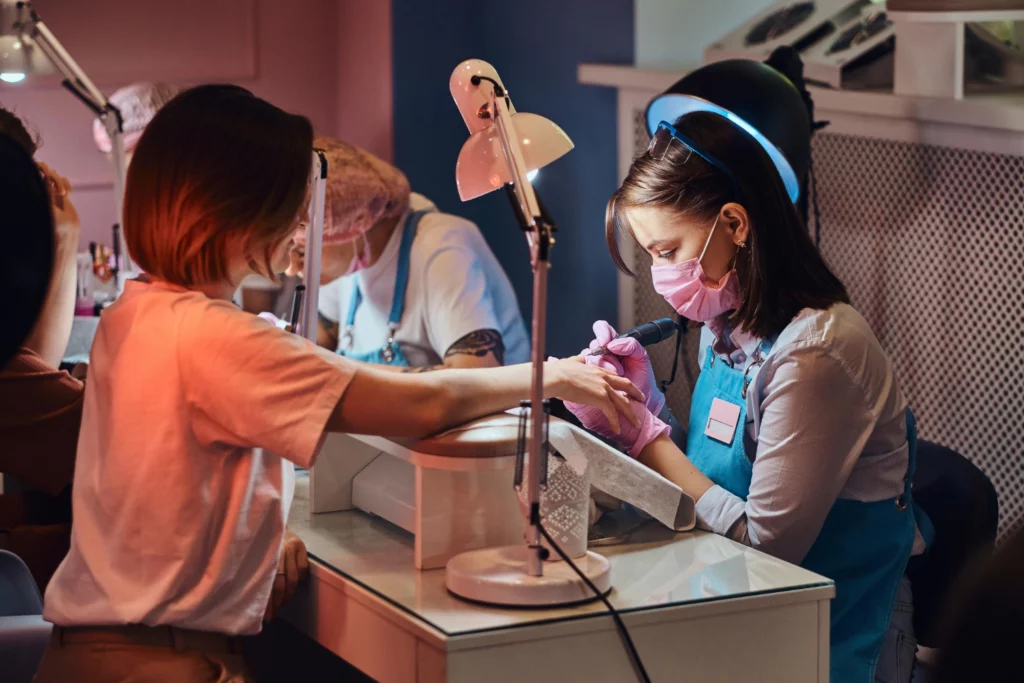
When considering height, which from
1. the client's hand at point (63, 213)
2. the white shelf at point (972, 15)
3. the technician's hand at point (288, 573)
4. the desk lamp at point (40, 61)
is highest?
the white shelf at point (972, 15)

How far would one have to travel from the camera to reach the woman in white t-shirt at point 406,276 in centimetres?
266

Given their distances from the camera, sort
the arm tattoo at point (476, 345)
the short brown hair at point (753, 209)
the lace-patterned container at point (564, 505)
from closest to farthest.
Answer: the lace-patterned container at point (564, 505) → the short brown hair at point (753, 209) → the arm tattoo at point (476, 345)

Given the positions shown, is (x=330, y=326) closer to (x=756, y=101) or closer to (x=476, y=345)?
(x=476, y=345)

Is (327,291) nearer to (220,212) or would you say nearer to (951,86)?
(951,86)

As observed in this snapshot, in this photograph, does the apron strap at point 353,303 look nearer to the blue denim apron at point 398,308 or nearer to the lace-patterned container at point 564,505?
the blue denim apron at point 398,308

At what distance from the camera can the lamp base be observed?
1361 mm

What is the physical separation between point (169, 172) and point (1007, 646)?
111cm

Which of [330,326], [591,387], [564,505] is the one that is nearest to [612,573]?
[564,505]

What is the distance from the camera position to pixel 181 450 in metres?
1.37

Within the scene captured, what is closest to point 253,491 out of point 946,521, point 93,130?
point 946,521

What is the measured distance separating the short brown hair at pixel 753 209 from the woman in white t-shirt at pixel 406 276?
2.79 feet

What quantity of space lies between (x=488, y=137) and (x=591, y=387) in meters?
0.35

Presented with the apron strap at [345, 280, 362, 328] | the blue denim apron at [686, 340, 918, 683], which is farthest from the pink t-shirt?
the apron strap at [345, 280, 362, 328]

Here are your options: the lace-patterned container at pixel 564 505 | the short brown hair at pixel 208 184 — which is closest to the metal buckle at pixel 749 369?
the lace-patterned container at pixel 564 505
